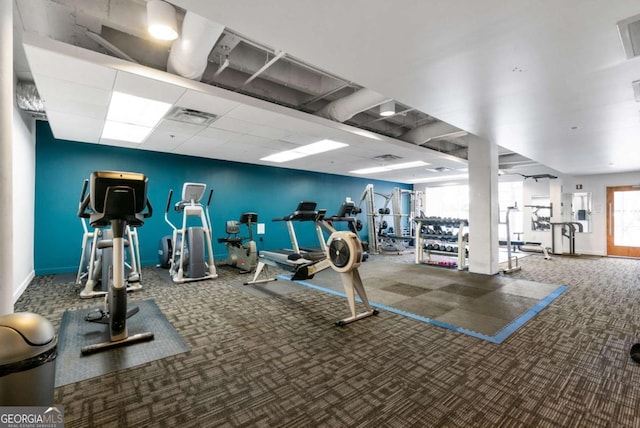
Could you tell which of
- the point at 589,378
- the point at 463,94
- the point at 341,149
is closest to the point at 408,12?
the point at 463,94

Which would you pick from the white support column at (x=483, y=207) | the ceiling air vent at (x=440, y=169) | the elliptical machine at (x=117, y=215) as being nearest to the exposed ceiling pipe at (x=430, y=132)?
the white support column at (x=483, y=207)

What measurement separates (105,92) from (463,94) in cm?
430

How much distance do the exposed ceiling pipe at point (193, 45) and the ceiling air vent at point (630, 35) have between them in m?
3.15

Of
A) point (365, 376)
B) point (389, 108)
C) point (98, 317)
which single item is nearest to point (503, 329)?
point (365, 376)

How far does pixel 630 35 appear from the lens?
2.22 m

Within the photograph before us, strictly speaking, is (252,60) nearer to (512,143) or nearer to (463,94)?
(463,94)

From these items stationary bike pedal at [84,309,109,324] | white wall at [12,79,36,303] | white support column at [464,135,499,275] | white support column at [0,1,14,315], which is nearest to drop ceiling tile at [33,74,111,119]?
white wall at [12,79,36,303]

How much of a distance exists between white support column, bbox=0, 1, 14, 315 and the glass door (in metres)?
13.0

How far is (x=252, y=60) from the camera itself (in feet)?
12.8

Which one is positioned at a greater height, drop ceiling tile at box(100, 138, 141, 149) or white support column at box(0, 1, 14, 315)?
drop ceiling tile at box(100, 138, 141, 149)

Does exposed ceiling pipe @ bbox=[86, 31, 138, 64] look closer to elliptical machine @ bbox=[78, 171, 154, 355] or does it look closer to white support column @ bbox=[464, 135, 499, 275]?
elliptical machine @ bbox=[78, 171, 154, 355]

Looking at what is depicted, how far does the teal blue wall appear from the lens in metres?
5.53

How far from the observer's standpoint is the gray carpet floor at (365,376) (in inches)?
68.5

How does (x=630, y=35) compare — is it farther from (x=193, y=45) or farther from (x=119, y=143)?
(x=119, y=143)
